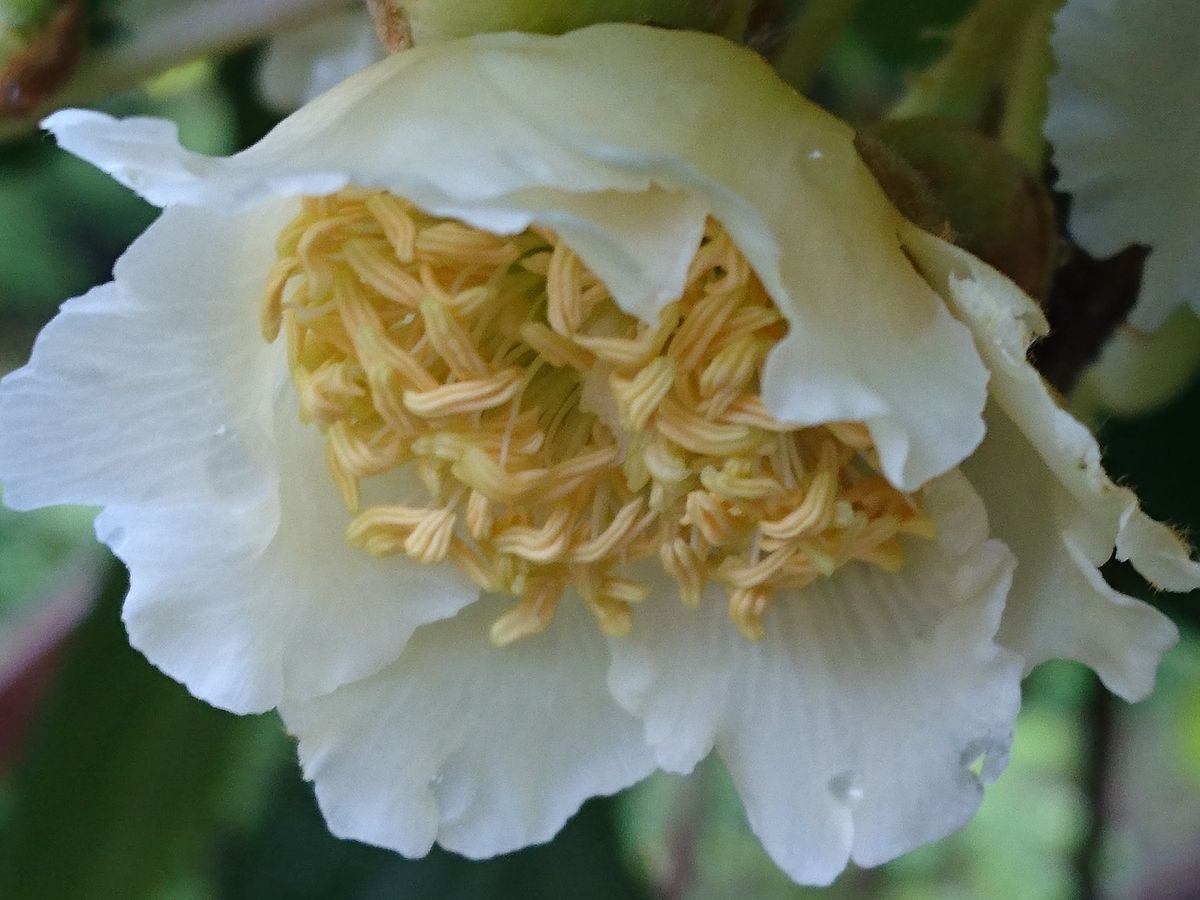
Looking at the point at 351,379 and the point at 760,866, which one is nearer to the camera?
the point at 351,379

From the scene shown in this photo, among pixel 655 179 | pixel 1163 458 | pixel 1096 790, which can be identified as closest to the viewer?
pixel 655 179

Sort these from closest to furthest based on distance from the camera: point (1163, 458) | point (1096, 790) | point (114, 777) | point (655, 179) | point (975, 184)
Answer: point (655, 179) < point (975, 184) < point (1163, 458) < point (114, 777) < point (1096, 790)

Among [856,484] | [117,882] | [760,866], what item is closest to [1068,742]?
[760,866]

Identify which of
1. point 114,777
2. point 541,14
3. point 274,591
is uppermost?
point 541,14

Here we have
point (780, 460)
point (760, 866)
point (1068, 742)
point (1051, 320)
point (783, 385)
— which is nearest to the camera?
point (783, 385)

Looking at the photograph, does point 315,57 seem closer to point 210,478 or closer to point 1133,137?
point 210,478

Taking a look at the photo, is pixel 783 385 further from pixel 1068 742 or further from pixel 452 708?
pixel 1068 742

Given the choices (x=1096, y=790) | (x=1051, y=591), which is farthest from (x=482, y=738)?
(x=1096, y=790)
